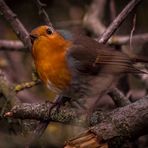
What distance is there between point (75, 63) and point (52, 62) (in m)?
0.21

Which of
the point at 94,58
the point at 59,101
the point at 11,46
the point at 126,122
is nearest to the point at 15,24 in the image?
the point at 94,58

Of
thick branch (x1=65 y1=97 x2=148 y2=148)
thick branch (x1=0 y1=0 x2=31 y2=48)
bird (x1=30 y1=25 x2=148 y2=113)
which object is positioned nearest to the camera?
thick branch (x1=65 y1=97 x2=148 y2=148)

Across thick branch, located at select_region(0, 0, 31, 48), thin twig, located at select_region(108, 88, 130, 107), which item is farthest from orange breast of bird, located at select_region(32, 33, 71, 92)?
thin twig, located at select_region(108, 88, 130, 107)

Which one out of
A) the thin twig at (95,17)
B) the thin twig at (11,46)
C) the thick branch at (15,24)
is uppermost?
the thin twig at (95,17)

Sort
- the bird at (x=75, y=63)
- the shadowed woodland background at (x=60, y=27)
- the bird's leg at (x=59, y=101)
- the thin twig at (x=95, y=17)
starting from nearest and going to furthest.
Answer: the bird's leg at (x=59, y=101)
the bird at (x=75, y=63)
the shadowed woodland background at (x=60, y=27)
the thin twig at (x=95, y=17)

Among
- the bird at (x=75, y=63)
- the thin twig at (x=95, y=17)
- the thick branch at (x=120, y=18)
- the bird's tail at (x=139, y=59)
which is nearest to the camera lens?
the thick branch at (x=120, y=18)

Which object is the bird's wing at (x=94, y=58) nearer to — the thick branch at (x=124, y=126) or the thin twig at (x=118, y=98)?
the thin twig at (x=118, y=98)

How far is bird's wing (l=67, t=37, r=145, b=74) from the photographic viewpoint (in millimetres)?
4148

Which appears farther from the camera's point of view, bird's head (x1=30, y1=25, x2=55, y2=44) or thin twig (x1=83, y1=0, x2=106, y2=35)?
thin twig (x1=83, y1=0, x2=106, y2=35)

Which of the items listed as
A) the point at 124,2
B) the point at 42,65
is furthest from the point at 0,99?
the point at 124,2

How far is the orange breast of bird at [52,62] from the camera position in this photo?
4.00 meters

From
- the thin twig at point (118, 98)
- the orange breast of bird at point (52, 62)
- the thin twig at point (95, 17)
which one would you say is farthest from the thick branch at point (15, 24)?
the thin twig at point (95, 17)

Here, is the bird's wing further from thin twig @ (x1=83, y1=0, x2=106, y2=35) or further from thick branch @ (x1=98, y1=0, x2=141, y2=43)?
thin twig @ (x1=83, y1=0, x2=106, y2=35)

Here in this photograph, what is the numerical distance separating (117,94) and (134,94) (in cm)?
85
